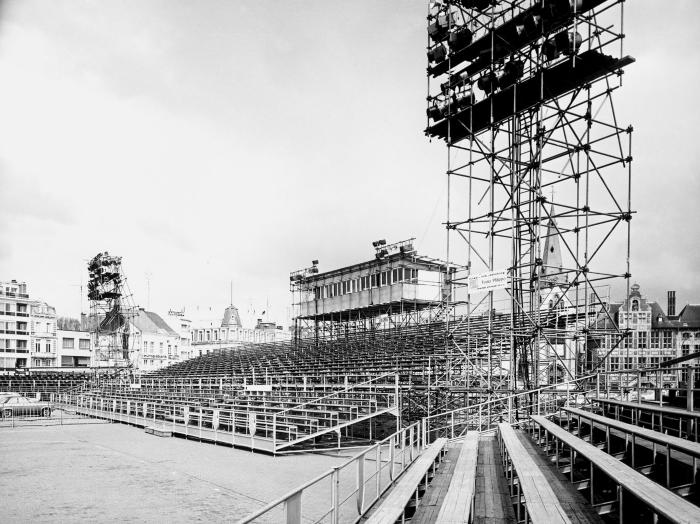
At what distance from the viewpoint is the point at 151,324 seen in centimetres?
8562

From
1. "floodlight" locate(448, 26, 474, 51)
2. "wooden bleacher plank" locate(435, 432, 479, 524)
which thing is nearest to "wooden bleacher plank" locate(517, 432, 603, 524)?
"wooden bleacher plank" locate(435, 432, 479, 524)

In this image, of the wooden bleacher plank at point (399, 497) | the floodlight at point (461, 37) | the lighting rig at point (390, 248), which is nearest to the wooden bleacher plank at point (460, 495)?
the wooden bleacher plank at point (399, 497)

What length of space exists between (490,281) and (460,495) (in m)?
11.1

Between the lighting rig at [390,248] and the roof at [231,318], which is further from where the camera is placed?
the roof at [231,318]

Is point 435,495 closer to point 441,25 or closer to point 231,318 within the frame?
A: point 441,25

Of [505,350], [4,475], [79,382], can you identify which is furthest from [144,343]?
[4,475]

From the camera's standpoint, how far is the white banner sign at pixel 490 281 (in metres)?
17.3

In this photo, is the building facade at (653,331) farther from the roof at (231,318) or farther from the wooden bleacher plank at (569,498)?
the roof at (231,318)

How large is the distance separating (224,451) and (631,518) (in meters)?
13.3

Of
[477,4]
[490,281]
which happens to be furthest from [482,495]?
[477,4]

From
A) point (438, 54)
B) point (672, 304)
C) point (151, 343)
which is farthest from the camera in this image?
point (151, 343)

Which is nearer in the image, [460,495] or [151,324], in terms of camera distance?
[460,495]

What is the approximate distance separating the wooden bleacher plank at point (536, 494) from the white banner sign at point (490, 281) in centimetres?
906

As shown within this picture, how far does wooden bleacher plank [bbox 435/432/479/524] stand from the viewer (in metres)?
6.09
